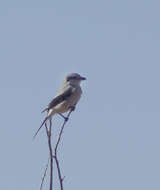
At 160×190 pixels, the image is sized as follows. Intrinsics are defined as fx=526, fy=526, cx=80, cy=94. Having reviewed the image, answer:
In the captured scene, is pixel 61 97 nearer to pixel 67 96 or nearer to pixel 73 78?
pixel 67 96

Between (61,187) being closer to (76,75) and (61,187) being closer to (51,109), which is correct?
(51,109)

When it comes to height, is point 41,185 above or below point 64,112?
below

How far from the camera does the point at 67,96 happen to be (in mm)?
9297

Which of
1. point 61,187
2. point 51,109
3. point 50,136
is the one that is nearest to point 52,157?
point 50,136

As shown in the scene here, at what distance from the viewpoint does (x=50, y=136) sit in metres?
4.12

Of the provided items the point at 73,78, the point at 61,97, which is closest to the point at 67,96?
the point at 61,97

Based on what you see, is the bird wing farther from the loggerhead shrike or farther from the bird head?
the bird head

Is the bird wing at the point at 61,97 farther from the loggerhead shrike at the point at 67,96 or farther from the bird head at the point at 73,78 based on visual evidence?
the bird head at the point at 73,78

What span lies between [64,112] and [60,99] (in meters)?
0.37

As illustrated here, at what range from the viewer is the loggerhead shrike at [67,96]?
8.49m

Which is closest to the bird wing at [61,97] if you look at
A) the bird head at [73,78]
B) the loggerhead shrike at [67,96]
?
the loggerhead shrike at [67,96]

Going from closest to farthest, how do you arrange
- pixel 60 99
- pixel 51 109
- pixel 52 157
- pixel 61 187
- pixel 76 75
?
pixel 61 187, pixel 52 157, pixel 51 109, pixel 60 99, pixel 76 75

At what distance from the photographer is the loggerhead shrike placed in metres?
8.49

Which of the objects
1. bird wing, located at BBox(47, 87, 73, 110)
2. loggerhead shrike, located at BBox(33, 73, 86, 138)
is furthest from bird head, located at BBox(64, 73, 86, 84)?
bird wing, located at BBox(47, 87, 73, 110)
